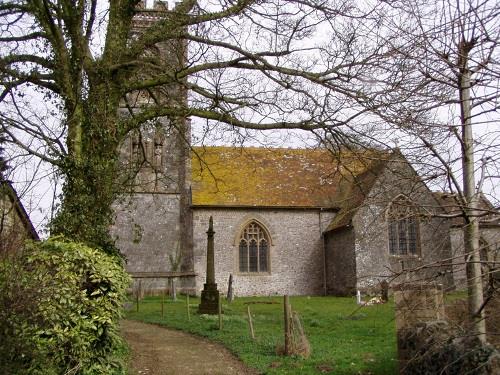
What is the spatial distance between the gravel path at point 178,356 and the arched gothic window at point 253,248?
12966 millimetres

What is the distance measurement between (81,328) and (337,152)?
19.8 feet

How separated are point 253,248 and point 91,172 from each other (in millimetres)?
17531

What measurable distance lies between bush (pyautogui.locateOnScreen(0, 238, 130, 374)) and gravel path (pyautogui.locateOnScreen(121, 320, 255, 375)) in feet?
4.64

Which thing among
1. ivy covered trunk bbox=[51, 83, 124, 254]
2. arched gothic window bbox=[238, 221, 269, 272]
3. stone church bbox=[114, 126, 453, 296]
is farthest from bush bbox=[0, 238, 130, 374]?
arched gothic window bbox=[238, 221, 269, 272]

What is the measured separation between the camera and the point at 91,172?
9.98 m

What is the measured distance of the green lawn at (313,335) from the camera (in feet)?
29.9

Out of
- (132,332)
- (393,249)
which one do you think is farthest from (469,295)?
(393,249)

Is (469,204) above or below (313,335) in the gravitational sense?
above

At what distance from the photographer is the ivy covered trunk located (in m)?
9.77

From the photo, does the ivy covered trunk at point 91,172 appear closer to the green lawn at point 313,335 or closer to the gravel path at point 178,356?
the gravel path at point 178,356

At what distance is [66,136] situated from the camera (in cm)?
1013

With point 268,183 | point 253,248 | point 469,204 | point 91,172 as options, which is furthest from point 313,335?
point 268,183

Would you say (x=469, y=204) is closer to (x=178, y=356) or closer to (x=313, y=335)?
(x=178, y=356)

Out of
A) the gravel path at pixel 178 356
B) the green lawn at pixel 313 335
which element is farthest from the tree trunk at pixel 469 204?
the gravel path at pixel 178 356
